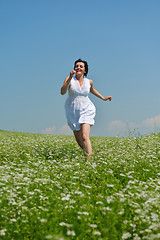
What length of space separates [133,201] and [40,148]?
679 centimetres

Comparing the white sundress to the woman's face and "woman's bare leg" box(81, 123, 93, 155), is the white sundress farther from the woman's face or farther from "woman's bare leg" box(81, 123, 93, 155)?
the woman's face

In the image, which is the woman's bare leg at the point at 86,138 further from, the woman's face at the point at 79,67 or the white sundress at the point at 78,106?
the woman's face at the point at 79,67

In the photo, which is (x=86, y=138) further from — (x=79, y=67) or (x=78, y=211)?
(x=78, y=211)

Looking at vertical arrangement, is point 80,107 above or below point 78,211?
above

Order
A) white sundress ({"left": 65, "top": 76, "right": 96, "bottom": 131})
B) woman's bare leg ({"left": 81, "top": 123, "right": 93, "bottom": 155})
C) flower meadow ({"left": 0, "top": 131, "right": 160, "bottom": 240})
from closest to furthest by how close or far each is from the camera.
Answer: flower meadow ({"left": 0, "top": 131, "right": 160, "bottom": 240}) → woman's bare leg ({"left": 81, "top": 123, "right": 93, "bottom": 155}) → white sundress ({"left": 65, "top": 76, "right": 96, "bottom": 131})

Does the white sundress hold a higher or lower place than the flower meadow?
higher

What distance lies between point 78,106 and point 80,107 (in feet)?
0.22

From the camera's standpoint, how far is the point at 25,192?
4848 mm

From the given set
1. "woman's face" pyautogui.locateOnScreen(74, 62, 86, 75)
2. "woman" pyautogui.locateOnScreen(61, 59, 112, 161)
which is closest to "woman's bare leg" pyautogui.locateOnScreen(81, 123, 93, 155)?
"woman" pyautogui.locateOnScreen(61, 59, 112, 161)

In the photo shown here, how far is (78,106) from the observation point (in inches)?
318

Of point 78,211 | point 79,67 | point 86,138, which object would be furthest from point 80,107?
point 78,211

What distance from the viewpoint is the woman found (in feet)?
25.7

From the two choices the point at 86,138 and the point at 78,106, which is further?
the point at 78,106

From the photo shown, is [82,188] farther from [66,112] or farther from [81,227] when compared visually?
[66,112]
